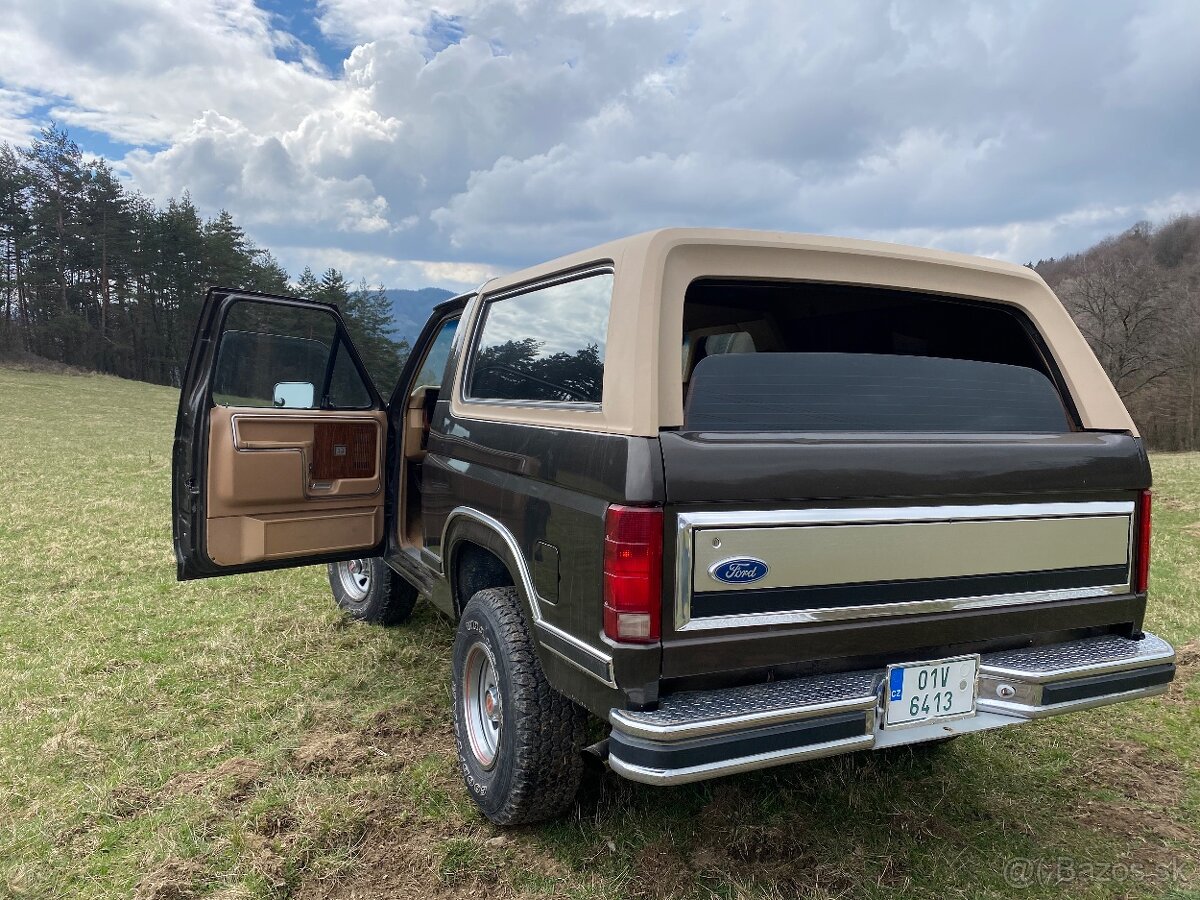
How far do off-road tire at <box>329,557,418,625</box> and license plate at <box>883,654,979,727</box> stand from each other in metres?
3.03

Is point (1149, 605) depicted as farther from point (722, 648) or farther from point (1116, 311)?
point (1116, 311)

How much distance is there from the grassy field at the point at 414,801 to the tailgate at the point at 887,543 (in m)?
0.80

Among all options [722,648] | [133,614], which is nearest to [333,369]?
[133,614]

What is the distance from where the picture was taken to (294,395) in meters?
3.99

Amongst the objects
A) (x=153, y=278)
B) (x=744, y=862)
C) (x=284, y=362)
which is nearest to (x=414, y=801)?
(x=744, y=862)

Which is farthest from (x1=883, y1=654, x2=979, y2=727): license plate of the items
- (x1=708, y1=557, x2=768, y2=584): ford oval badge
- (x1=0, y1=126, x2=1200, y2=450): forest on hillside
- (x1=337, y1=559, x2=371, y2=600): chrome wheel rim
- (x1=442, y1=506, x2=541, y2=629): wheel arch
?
(x1=0, y1=126, x2=1200, y2=450): forest on hillside

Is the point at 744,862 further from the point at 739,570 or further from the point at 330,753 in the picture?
the point at 330,753

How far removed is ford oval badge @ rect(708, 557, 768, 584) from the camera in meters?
2.12

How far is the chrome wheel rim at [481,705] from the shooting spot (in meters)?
2.89

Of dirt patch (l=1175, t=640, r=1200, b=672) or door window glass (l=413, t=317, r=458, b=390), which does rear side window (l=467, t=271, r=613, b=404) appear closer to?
door window glass (l=413, t=317, r=458, b=390)

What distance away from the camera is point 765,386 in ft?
8.18

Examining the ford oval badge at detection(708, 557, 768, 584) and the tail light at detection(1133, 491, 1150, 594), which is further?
the tail light at detection(1133, 491, 1150, 594)

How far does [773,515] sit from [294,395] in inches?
109

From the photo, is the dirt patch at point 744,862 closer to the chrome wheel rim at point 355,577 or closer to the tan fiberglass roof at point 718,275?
the tan fiberglass roof at point 718,275
